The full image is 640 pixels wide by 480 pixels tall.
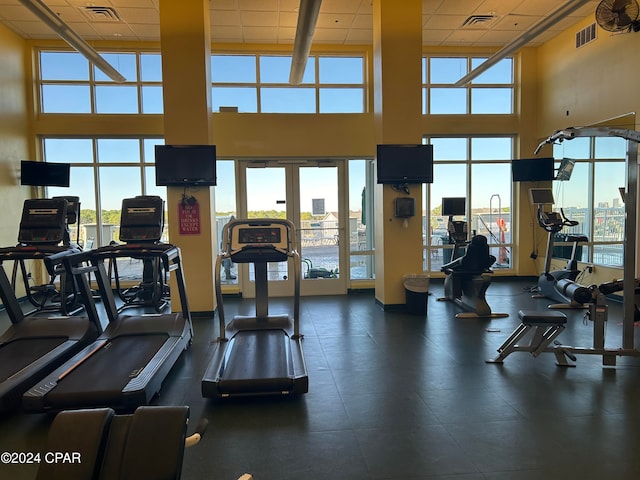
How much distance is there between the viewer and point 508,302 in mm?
7254

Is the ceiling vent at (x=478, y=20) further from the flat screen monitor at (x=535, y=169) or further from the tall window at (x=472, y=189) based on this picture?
the flat screen monitor at (x=535, y=169)

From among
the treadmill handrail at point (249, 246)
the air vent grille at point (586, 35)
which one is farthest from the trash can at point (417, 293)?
the air vent grille at point (586, 35)

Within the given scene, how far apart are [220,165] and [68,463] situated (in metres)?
7.07

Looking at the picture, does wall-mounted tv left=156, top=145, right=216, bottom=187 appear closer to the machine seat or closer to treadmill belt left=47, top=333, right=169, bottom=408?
treadmill belt left=47, top=333, right=169, bottom=408

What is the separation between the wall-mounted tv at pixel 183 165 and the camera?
613 cm

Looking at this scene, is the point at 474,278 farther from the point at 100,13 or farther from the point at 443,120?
the point at 100,13

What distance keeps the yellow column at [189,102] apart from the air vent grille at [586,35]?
6557 mm

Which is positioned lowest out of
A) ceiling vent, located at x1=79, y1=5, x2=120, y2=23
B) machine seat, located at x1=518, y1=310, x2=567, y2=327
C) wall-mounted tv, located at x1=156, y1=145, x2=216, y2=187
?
machine seat, located at x1=518, y1=310, x2=567, y2=327

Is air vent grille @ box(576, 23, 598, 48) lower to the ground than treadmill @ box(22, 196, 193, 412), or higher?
higher

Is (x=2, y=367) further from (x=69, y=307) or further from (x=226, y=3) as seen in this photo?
(x=226, y=3)

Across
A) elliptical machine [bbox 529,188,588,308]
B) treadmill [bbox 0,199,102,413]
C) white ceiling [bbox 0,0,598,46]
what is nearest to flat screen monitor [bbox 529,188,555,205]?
elliptical machine [bbox 529,188,588,308]

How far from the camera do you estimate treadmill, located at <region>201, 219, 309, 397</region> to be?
11.6 feet

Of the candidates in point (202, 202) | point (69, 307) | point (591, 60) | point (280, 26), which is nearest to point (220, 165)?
point (202, 202)

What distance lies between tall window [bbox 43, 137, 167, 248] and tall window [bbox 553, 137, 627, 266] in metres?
8.21
